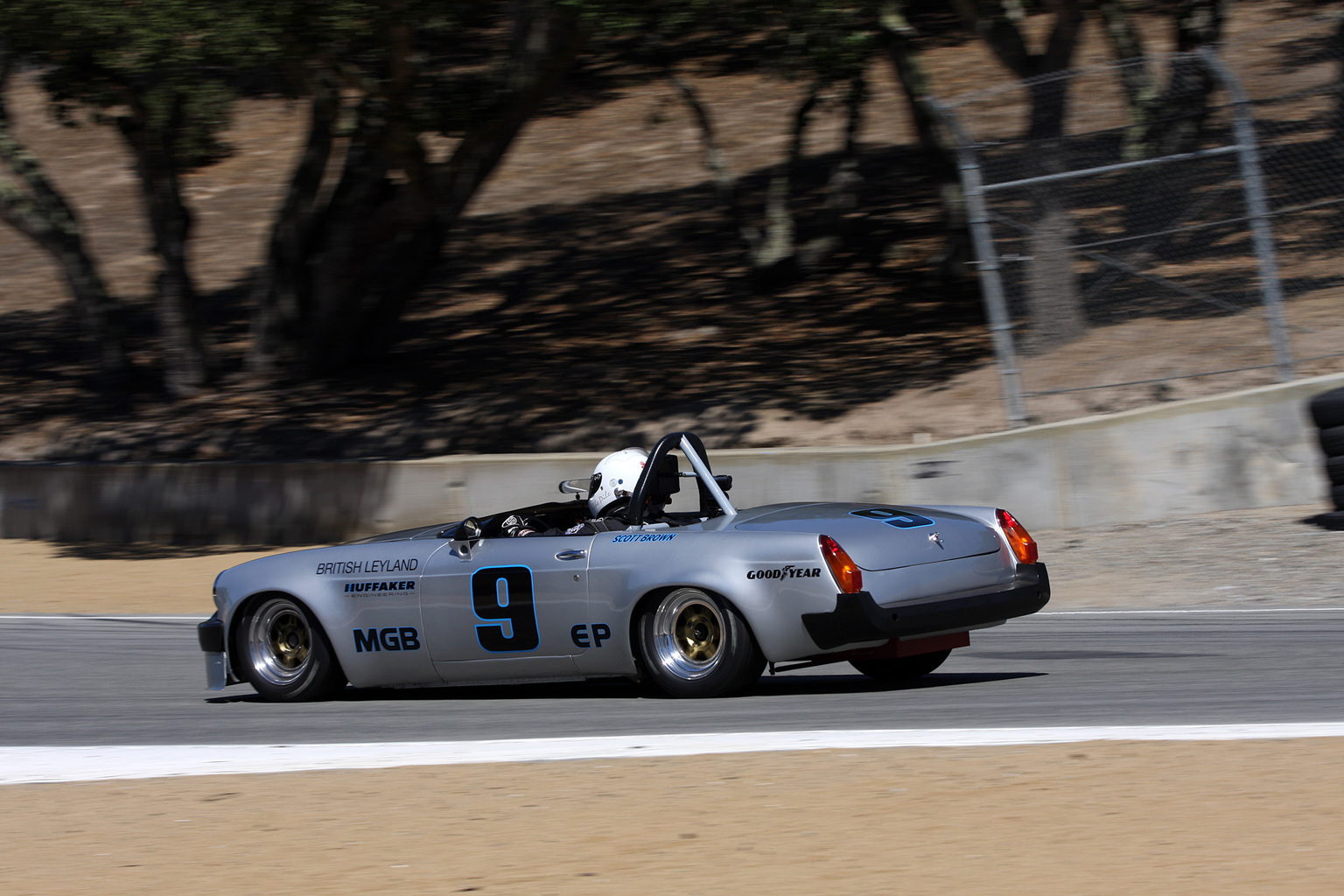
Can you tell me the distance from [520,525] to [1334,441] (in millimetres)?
6799

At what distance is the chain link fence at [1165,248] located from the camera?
13.7 meters

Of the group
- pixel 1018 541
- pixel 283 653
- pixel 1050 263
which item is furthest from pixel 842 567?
pixel 1050 263

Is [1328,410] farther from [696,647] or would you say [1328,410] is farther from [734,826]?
[734,826]

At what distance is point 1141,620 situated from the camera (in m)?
10.0

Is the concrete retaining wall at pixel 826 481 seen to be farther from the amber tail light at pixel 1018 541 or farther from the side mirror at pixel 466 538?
the side mirror at pixel 466 538

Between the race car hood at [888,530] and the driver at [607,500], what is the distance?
698 mm

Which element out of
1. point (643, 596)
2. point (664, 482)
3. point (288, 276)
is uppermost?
point (288, 276)

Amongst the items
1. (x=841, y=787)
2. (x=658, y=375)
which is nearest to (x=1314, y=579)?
(x=841, y=787)

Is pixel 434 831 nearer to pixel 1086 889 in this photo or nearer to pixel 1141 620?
pixel 1086 889

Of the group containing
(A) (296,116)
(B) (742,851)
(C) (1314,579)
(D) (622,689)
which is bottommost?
(C) (1314,579)

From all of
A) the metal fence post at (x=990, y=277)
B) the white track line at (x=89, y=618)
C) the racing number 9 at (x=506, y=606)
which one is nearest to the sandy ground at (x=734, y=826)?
the racing number 9 at (x=506, y=606)

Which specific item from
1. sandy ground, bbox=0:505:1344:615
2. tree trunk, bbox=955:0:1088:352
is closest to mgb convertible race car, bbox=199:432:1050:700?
sandy ground, bbox=0:505:1344:615

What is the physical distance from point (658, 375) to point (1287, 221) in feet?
26.4

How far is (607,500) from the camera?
7.99 metres
